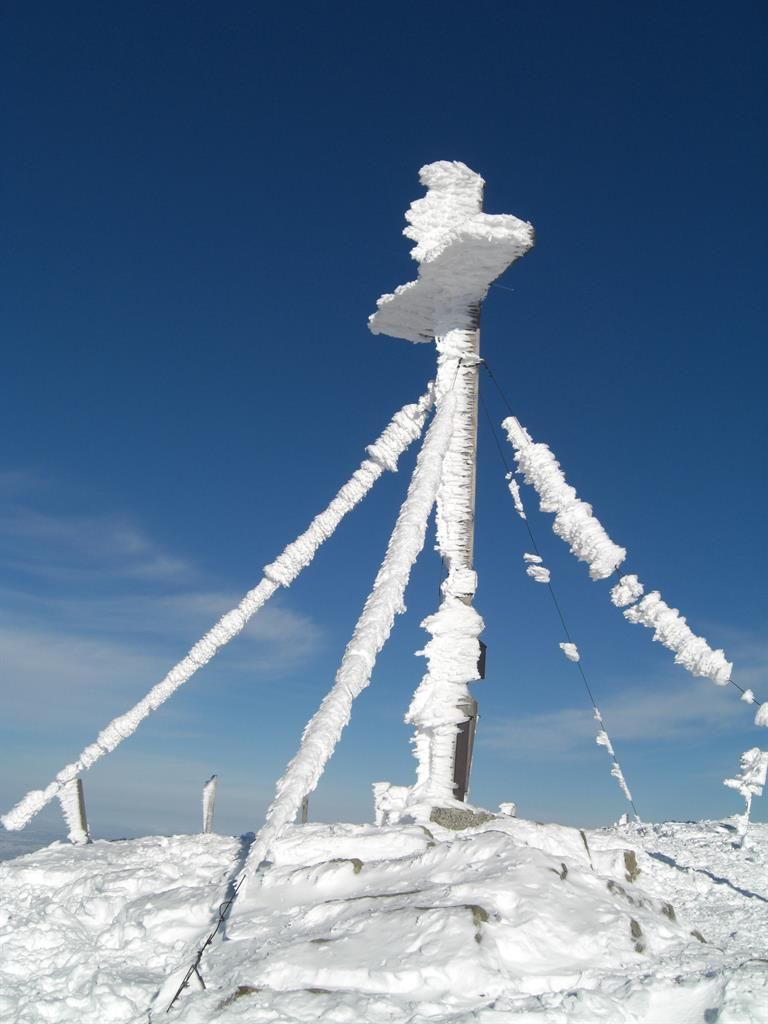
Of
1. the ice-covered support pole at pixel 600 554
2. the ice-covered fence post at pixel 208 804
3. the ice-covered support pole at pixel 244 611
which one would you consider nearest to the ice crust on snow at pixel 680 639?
the ice-covered support pole at pixel 600 554

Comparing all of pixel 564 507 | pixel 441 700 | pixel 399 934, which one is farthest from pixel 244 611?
pixel 399 934

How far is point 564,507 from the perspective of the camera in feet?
33.6

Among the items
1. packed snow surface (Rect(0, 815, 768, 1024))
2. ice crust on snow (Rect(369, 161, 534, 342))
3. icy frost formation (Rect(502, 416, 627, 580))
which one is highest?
ice crust on snow (Rect(369, 161, 534, 342))

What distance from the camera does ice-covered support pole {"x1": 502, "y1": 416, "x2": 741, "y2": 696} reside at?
8.80 metres

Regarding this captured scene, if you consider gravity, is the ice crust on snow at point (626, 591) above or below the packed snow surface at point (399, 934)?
above

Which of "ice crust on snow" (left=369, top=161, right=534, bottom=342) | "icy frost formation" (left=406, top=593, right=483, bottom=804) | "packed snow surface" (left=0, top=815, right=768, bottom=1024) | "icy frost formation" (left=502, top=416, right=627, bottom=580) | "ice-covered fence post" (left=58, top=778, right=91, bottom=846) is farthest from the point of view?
"ice-covered fence post" (left=58, top=778, right=91, bottom=846)

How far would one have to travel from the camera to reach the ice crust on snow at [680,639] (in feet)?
28.5

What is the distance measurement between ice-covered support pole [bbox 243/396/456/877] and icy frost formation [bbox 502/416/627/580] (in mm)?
1077

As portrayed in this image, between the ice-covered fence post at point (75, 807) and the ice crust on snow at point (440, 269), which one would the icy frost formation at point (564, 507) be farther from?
the ice-covered fence post at point (75, 807)

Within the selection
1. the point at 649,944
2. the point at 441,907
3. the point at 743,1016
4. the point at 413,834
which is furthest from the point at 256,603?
the point at 743,1016

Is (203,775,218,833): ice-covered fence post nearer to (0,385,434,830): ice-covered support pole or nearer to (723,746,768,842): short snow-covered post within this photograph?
(0,385,434,830): ice-covered support pole

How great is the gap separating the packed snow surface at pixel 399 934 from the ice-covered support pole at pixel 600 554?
98.0 inches

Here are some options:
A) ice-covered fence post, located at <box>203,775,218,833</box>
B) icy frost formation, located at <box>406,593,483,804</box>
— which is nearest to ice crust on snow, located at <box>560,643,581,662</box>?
icy frost formation, located at <box>406,593,483,804</box>

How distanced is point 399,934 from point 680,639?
471cm
